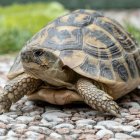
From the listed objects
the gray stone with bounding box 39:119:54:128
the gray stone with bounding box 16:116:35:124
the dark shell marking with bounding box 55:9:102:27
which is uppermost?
the dark shell marking with bounding box 55:9:102:27

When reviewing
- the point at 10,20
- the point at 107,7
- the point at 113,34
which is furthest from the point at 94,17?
the point at 107,7

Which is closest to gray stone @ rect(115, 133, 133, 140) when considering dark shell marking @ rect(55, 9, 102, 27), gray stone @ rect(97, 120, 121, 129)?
gray stone @ rect(97, 120, 121, 129)

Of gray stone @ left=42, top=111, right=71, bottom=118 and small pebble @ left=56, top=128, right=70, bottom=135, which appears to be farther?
gray stone @ left=42, top=111, right=71, bottom=118

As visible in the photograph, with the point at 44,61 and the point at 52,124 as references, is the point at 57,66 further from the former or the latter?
the point at 52,124

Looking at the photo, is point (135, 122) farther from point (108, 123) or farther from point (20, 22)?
point (20, 22)

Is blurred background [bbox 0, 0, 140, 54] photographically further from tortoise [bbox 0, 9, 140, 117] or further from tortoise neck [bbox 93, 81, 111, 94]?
tortoise neck [bbox 93, 81, 111, 94]

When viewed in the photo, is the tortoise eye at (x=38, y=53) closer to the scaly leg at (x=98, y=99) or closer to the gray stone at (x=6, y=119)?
the scaly leg at (x=98, y=99)

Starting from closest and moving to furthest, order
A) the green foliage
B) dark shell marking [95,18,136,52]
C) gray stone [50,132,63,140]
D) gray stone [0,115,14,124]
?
gray stone [50,132,63,140], gray stone [0,115,14,124], dark shell marking [95,18,136,52], the green foliage

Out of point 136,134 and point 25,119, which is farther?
point 25,119

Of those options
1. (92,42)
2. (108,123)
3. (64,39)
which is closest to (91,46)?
(92,42)
